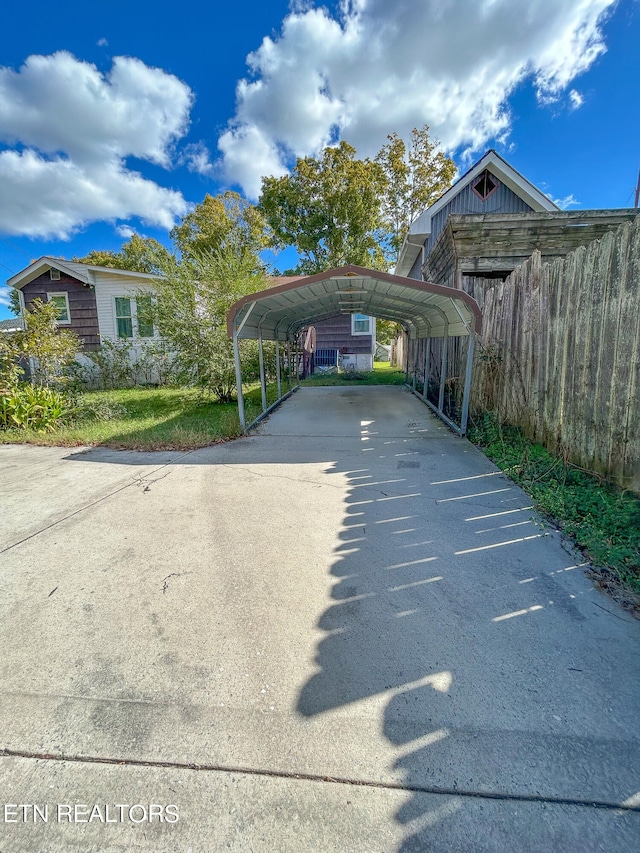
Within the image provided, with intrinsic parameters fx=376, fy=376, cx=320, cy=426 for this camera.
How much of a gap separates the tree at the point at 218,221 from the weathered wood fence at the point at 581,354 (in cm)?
2011

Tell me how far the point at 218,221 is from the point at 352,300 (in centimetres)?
1779

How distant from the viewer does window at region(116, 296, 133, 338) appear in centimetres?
1368

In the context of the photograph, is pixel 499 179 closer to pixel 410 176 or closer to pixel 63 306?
pixel 410 176

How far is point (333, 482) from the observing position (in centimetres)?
437

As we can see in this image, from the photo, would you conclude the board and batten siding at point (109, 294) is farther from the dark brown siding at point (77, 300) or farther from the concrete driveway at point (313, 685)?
the concrete driveway at point (313, 685)

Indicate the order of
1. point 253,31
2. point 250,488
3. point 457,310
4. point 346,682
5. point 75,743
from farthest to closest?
1. point 253,31
2. point 457,310
3. point 250,488
4. point 346,682
5. point 75,743

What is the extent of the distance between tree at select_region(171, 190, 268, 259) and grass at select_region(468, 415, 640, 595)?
21424mm

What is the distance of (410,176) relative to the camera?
21.7 meters

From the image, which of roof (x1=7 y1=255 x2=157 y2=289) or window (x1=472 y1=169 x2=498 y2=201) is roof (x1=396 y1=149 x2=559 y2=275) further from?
roof (x1=7 y1=255 x2=157 y2=289)

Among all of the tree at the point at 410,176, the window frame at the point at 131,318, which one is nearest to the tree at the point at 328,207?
the tree at the point at 410,176

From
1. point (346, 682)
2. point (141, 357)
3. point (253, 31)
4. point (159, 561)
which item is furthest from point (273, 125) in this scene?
point (346, 682)

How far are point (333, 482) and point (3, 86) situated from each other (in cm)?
1408

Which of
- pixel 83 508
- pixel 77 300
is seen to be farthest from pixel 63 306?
pixel 83 508

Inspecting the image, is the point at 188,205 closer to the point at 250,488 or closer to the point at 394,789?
the point at 250,488
